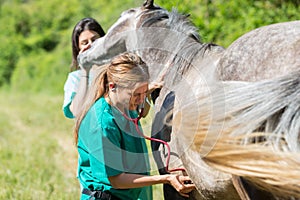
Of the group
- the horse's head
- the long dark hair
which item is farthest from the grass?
the long dark hair

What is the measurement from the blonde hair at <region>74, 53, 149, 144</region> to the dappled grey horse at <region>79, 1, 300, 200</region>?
24cm

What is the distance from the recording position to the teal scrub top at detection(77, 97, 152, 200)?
3.13 metres

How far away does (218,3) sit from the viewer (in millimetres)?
9680

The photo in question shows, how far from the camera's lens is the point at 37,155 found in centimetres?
796

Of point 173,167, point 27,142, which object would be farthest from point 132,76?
point 27,142

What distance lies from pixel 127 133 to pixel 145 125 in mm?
293

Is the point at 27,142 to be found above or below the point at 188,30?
below

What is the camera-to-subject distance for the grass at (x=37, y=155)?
5.59m

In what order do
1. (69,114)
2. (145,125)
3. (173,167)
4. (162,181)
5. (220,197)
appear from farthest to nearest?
(69,114) < (145,125) < (173,167) < (162,181) < (220,197)

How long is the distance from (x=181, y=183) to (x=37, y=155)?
207 inches

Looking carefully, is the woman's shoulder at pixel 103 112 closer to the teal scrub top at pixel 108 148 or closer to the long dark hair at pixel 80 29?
the teal scrub top at pixel 108 148

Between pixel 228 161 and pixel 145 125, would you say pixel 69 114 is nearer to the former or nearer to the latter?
pixel 145 125

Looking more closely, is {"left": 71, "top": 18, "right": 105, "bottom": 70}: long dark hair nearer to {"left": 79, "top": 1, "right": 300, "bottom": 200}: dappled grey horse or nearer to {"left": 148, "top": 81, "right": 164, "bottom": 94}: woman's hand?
{"left": 148, "top": 81, "right": 164, "bottom": 94}: woman's hand

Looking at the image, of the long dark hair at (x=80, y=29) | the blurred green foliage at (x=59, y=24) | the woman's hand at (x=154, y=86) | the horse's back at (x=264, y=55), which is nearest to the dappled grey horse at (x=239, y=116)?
the horse's back at (x=264, y=55)
